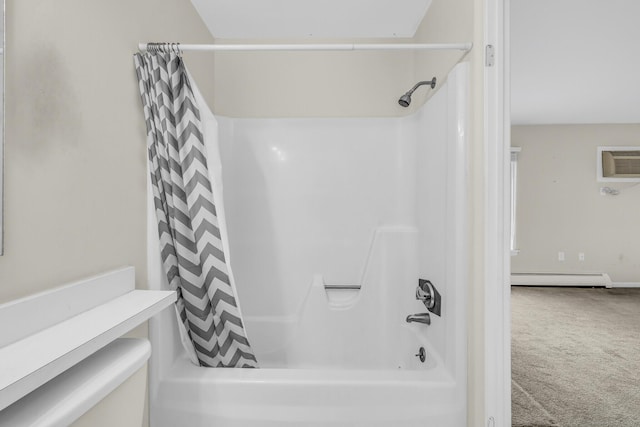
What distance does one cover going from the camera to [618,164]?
200 inches

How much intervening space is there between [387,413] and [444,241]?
2.34 feet

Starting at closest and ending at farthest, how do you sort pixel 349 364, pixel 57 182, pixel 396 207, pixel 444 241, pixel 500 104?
1. pixel 57 182
2. pixel 500 104
3. pixel 444 241
4. pixel 349 364
5. pixel 396 207

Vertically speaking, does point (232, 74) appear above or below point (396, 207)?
above

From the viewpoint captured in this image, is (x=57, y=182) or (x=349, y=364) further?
(x=349, y=364)

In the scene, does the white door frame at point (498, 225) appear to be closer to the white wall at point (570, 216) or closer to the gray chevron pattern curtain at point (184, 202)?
the gray chevron pattern curtain at point (184, 202)

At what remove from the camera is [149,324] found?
133 cm

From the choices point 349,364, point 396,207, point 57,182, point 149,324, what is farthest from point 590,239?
point 57,182

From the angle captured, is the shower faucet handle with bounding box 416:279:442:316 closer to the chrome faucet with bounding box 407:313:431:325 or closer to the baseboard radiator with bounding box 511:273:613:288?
the chrome faucet with bounding box 407:313:431:325

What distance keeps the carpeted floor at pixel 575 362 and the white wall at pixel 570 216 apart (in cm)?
96

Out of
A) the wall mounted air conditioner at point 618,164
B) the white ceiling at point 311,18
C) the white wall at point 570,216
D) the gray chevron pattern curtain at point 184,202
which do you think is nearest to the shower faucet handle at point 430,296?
the gray chevron pattern curtain at point 184,202

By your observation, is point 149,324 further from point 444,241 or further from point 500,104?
point 500,104

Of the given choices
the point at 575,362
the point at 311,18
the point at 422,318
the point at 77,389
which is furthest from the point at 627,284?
the point at 77,389

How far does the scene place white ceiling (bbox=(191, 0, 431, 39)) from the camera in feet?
6.18

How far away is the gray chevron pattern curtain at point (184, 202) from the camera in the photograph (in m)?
1.29
